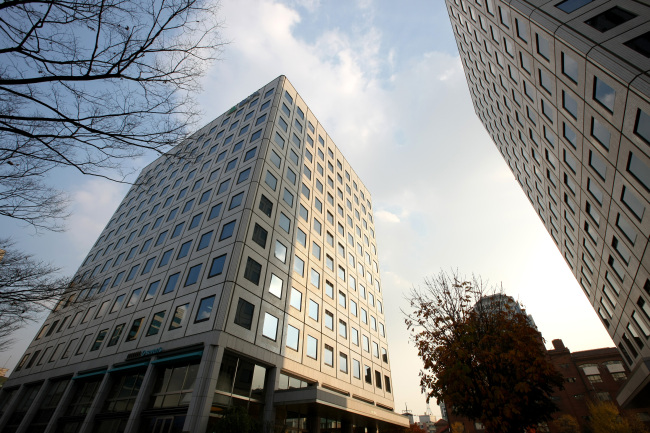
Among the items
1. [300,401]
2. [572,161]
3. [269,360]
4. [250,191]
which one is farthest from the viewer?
[250,191]

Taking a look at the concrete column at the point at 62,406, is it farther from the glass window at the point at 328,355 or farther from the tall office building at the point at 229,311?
the glass window at the point at 328,355

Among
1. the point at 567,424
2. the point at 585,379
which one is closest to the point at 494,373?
the point at 567,424

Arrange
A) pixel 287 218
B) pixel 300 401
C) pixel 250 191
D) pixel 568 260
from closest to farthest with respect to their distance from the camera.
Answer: pixel 300 401, pixel 250 191, pixel 287 218, pixel 568 260

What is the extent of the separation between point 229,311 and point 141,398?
262 inches

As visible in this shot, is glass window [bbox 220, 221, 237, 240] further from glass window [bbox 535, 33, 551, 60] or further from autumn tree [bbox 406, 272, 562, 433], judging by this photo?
glass window [bbox 535, 33, 551, 60]

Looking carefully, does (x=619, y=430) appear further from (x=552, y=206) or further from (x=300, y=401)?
(x=300, y=401)

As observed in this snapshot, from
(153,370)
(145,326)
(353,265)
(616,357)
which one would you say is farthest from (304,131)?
(616,357)

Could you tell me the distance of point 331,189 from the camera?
35.7 meters

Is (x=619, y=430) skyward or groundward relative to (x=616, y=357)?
groundward

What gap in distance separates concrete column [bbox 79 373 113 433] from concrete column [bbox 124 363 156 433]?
150 inches

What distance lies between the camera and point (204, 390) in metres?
14.2

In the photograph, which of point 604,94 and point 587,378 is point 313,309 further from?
point 587,378

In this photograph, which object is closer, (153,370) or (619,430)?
(153,370)

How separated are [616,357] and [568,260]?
100 ft
